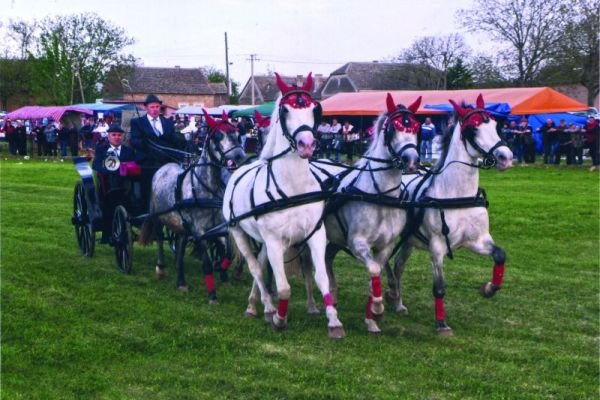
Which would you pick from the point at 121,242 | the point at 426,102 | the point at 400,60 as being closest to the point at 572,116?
the point at 426,102

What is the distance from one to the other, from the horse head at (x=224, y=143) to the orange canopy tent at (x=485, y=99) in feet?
70.1

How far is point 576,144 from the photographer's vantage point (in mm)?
28938

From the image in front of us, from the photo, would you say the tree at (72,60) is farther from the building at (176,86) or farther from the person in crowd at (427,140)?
the person in crowd at (427,140)

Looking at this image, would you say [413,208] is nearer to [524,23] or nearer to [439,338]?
[439,338]

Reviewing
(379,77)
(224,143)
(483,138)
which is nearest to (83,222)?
(224,143)

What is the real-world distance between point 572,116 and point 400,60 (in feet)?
122

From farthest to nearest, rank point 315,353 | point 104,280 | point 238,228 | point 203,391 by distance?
1. point 104,280
2. point 238,228
3. point 315,353
4. point 203,391

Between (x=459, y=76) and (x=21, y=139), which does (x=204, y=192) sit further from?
(x=459, y=76)

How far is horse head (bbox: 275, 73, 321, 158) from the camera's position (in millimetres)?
7543

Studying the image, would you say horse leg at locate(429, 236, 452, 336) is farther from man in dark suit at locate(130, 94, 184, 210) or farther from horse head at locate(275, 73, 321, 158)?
man in dark suit at locate(130, 94, 184, 210)

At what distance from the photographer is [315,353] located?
7.40 m

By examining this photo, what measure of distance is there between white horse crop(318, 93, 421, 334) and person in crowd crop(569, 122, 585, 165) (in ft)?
71.9

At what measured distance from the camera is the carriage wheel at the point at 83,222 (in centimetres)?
1238

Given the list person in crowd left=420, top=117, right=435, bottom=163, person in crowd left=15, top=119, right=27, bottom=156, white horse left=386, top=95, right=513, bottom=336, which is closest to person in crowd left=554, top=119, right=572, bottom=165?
person in crowd left=420, top=117, right=435, bottom=163
